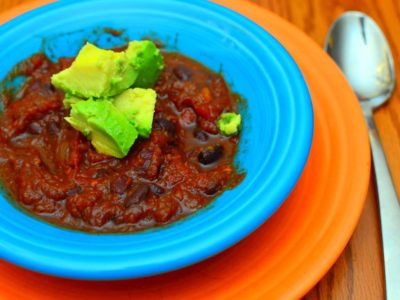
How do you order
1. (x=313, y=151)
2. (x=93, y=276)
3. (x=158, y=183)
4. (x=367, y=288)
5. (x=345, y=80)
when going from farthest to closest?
(x=345, y=80) → (x=313, y=151) → (x=158, y=183) → (x=367, y=288) → (x=93, y=276)

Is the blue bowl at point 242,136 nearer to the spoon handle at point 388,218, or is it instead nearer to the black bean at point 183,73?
the black bean at point 183,73

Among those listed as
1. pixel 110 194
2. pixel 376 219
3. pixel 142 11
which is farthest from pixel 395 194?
pixel 142 11

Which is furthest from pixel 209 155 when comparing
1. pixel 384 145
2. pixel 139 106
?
pixel 384 145

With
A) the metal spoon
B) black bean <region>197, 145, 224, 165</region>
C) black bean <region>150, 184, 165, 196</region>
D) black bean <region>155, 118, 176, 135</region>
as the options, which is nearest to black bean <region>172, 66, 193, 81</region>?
black bean <region>155, 118, 176, 135</region>

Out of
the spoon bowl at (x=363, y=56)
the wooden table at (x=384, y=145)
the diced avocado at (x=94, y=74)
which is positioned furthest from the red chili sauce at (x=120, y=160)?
the spoon bowl at (x=363, y=56)

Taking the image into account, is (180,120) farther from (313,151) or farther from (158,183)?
(313,151)

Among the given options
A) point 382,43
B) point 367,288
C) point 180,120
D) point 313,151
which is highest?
point 382,43
